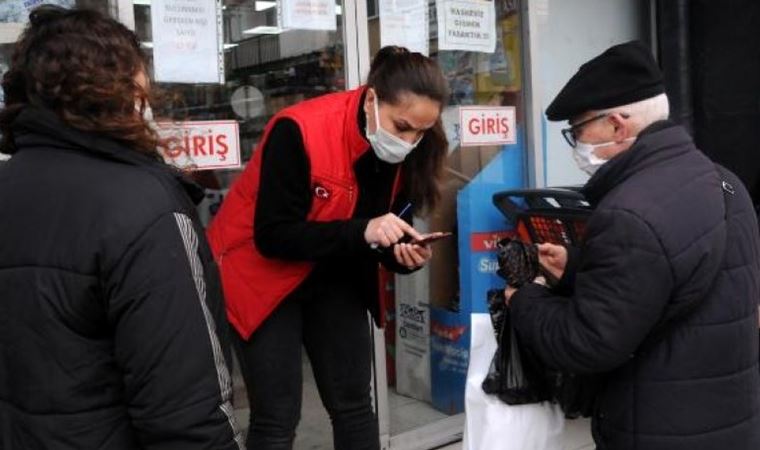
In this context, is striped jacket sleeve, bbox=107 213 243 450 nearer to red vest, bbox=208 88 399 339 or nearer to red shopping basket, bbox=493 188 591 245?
red vest, bbox=208 88 399 339

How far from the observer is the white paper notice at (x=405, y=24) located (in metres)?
3.52

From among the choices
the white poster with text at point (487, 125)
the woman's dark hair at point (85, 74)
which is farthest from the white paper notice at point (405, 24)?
the woman's dark hair at point (85, 74)

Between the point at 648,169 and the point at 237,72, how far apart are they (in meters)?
1.88

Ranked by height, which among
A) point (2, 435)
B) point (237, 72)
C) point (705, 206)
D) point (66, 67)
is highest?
point (237, 72)

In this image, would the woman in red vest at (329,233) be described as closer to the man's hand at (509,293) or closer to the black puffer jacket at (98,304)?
the man's hand at (509,293)

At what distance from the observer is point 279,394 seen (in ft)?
8.01

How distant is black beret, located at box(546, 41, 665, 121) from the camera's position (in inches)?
72.2

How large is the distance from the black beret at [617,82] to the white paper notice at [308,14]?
166cm

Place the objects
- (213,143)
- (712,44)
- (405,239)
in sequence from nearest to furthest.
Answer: (405,239)
(213,143)
(712,44)

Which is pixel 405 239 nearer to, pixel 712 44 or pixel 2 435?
pixel 2 435

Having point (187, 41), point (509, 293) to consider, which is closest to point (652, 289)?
point (509, 293)

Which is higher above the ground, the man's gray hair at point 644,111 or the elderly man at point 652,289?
the man's gray hair at point 644,111

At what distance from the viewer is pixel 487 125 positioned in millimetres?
3881

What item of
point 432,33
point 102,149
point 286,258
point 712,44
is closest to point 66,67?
point 102,149
